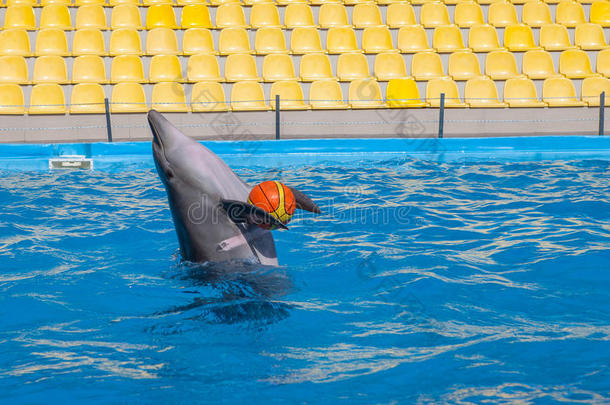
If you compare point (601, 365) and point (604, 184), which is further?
point (604, 184)

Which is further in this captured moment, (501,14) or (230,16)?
(501,14)

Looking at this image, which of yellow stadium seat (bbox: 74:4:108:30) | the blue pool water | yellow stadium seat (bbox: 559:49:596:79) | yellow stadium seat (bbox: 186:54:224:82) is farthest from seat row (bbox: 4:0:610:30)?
the blue pool water

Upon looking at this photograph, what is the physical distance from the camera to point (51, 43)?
11.6m

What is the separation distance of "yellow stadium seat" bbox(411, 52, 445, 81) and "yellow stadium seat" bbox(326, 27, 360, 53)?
1.15 meters

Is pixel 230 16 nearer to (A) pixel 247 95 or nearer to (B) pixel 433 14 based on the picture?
(A) pixel 247 95

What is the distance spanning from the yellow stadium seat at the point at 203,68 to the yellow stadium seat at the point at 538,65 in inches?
229

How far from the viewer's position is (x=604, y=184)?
296 inches

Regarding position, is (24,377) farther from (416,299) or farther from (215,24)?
(215,24)

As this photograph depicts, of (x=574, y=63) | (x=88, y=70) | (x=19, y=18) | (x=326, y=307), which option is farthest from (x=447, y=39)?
(x=326, y=307)

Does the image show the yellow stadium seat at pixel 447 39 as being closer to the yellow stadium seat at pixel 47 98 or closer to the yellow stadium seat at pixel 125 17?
the yellow stadium seat at pixel 125 17

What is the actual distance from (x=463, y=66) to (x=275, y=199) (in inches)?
358

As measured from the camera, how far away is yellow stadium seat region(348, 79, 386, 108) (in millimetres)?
10953

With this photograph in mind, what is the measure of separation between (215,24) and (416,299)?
31.2 feet

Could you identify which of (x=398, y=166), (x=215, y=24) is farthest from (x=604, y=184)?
(x=215, y=24)
